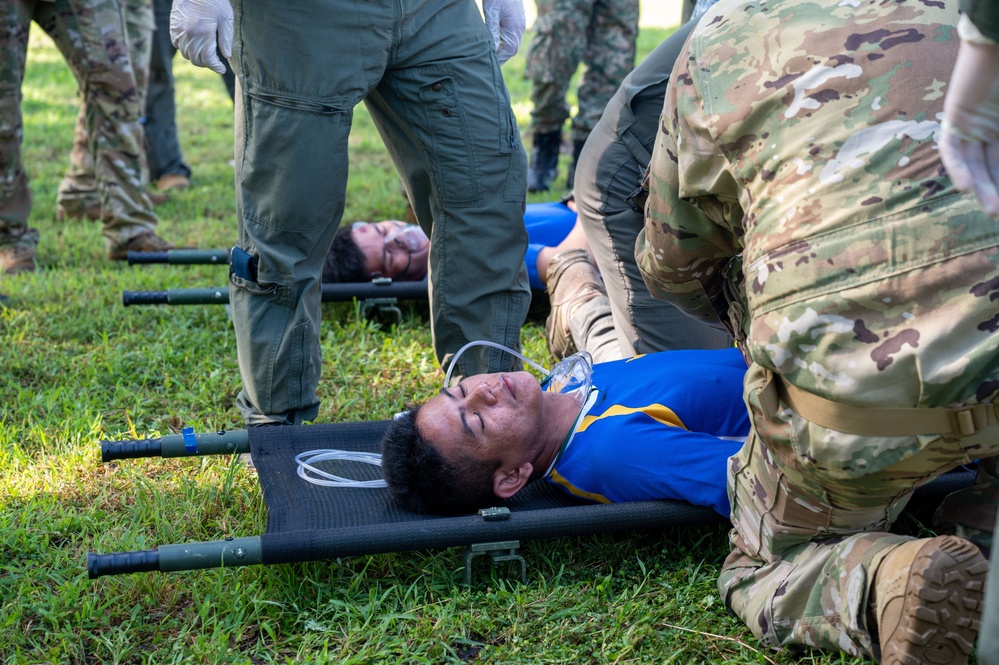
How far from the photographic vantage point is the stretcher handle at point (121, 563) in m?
2.31

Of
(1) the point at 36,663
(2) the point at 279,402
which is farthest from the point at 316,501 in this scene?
(1) the point at 36,663

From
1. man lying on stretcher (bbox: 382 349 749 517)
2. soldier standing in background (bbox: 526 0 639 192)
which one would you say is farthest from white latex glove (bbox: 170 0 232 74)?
soldier standing in background (bbox: 526 0 639 192)

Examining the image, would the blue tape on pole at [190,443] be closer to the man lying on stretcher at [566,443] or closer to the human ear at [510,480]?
the man lying on stretcher at [566,443]

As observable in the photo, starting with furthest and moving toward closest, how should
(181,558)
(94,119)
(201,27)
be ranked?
(94,119)
(201,27)
(181,558)

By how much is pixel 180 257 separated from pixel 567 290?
1.91 meters

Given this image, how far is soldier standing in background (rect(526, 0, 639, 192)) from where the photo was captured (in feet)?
20.9

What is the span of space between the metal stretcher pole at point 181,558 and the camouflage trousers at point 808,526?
1147 millimetres

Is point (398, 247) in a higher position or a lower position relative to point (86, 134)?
lower

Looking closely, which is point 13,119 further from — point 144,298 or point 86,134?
point 144,298

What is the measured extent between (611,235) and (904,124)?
174 cm

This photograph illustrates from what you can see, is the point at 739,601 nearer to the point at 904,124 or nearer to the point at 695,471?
the point at 695,471

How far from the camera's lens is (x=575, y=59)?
21.1 feet

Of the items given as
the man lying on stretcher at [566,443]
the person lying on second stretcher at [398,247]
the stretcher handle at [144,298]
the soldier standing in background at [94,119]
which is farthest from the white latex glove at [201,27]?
the soldier standing in background at [94,119]

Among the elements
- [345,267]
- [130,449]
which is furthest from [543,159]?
[130,449]
